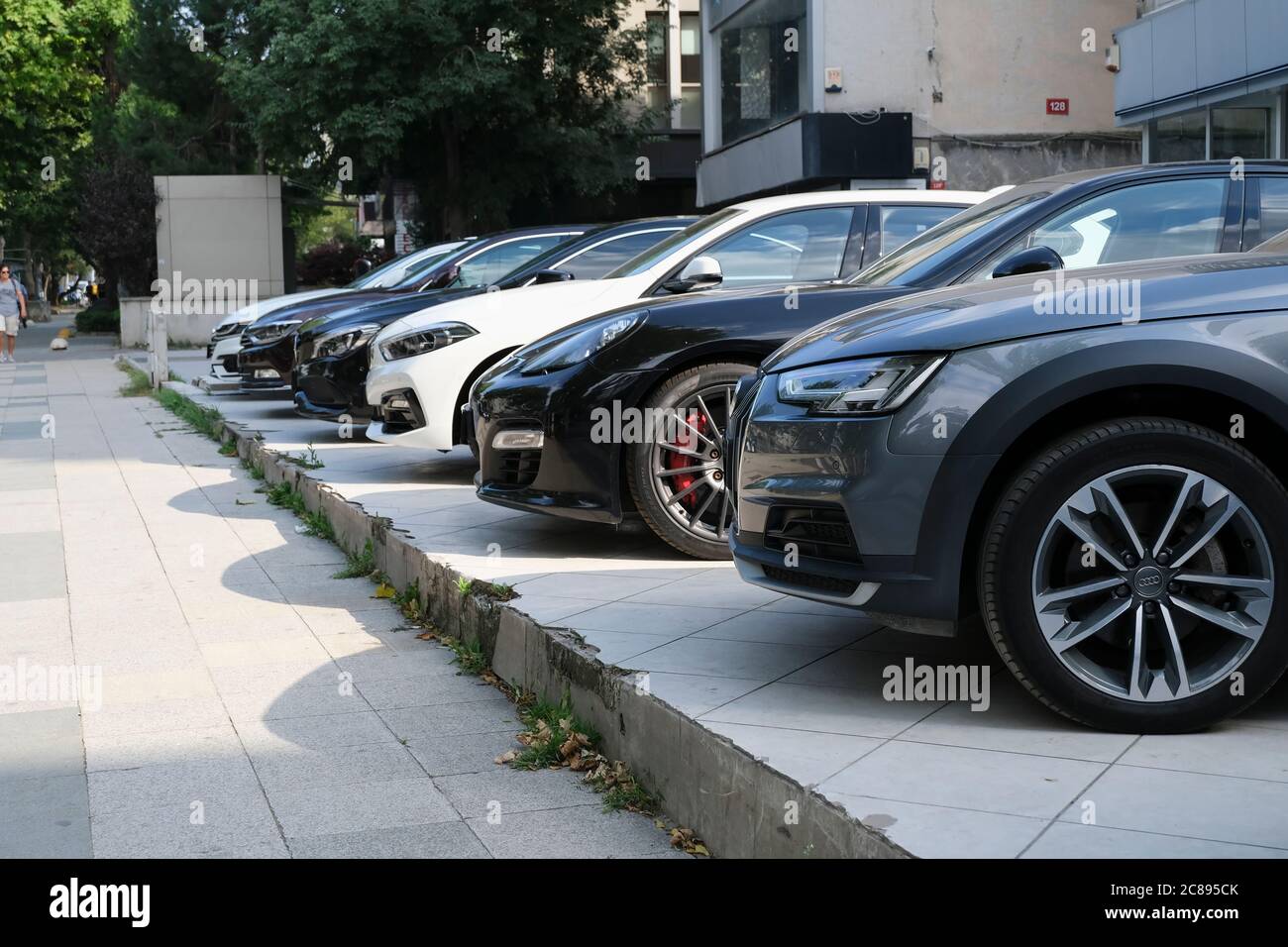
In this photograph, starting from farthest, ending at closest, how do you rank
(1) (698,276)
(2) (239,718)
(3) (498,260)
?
(3) (498,260) < (1) (698,276) < (2) (239,718)

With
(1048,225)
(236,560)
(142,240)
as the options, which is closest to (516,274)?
(236,560)

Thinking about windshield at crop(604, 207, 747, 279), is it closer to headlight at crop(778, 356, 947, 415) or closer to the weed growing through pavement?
the weed growing through pavement

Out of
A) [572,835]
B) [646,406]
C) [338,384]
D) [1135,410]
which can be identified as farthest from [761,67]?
[572,835]

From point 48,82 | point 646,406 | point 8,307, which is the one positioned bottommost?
point 646,406

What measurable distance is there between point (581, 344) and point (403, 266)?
8871 millimetres

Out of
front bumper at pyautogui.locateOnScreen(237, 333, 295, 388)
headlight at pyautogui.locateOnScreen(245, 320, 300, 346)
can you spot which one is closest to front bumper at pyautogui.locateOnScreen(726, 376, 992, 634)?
front bumper at pyautogui.locateOnScreen(237, 333, 295, 388)

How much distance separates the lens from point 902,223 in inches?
285

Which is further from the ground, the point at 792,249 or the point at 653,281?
the point at 792,249

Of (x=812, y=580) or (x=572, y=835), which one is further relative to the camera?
(x=812, y=580)

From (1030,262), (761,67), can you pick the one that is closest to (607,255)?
(1030,262)

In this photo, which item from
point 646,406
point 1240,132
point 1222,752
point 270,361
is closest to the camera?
point 1222,752

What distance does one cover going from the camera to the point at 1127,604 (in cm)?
361

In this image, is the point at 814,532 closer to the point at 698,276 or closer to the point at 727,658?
the point at 727,658
